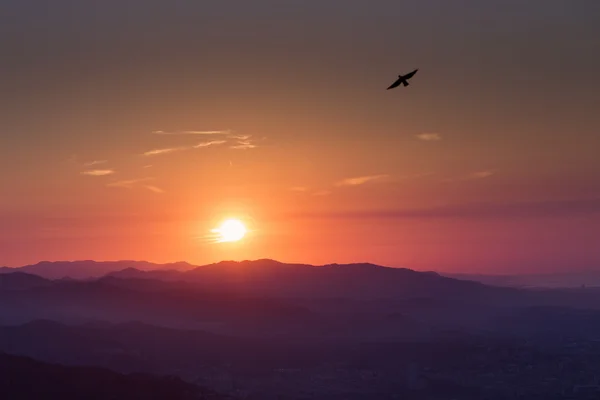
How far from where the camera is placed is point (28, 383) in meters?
198

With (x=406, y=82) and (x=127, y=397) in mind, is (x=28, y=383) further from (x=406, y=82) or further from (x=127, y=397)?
(x=406, y=82)

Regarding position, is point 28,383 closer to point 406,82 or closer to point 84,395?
point 84,395

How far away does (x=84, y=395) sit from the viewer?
198 m

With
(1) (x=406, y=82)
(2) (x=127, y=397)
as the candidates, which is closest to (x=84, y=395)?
(2) (x=127, y=397)

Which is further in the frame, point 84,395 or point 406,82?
point 84,395

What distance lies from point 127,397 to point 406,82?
127601 millimetres

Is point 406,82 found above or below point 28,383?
above

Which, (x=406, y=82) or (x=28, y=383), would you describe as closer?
(x=406, y=82)

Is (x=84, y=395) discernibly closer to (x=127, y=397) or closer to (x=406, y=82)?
(x=127, y=397)

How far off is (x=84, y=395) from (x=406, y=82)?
428 ft

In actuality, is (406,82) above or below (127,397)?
above

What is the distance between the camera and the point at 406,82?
102 metres

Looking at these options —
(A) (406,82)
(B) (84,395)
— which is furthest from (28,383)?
(A) (406,82)

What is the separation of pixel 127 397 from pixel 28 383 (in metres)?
23.7
